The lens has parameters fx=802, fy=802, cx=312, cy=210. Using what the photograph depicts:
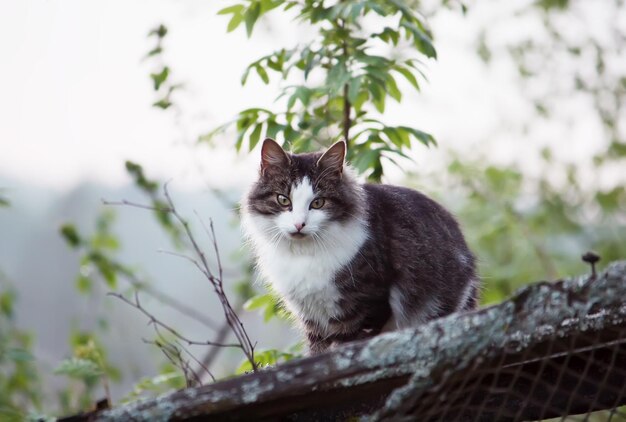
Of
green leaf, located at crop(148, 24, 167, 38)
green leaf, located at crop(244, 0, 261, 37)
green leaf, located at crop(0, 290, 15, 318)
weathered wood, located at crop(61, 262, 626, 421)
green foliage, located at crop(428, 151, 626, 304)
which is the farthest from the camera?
green foliage, located at crop(428, 151, 626, 304)

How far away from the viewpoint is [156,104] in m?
3.82

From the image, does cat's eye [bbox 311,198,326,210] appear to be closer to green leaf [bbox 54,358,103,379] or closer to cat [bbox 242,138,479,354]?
cat [bbox 242,138,479,354]

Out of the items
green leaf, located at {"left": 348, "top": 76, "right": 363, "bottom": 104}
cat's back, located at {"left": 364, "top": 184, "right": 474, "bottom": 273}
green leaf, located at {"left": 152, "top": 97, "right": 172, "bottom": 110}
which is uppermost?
green leaf, located at {"left": 152, "top": 97, "right": 172, "bottom": 110}

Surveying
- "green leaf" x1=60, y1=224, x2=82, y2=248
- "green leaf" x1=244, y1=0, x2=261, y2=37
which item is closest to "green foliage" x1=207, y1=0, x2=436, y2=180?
"green leaf" x1=244, y1=0, x2=261, y2=37

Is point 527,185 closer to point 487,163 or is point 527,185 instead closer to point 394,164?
point 487,163

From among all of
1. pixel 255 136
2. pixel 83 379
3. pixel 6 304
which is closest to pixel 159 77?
→ pixel 255 136

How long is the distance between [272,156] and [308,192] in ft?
0.65

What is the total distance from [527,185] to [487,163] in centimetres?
42

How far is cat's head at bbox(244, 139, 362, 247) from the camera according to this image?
288 centimetres

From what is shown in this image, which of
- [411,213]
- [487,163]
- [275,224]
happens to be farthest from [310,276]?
[487,163]

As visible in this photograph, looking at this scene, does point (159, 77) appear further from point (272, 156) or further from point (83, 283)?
point (83, 283)

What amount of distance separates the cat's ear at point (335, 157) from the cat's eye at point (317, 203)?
12 centimetres

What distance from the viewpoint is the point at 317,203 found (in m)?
2.92

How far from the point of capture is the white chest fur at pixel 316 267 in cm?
283
